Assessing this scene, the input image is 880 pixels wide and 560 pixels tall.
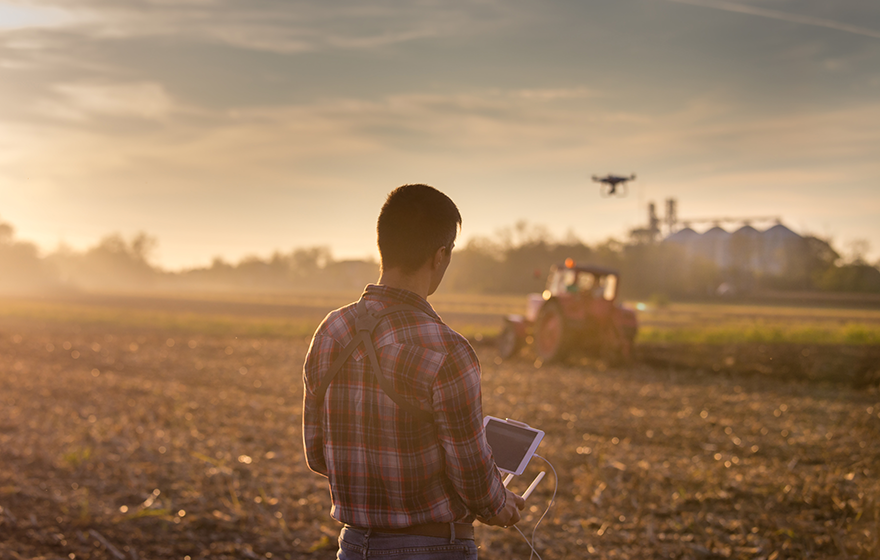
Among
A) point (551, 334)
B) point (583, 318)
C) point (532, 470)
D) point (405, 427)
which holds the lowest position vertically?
point (532, 470)

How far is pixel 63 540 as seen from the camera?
438cm

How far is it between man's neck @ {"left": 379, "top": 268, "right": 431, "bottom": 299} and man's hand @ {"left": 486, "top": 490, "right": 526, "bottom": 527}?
2.10ft

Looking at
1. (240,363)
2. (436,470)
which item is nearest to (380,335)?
(436,470)

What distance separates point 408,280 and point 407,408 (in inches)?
13.9

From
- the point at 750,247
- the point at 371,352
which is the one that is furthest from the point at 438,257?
the point at 750,247

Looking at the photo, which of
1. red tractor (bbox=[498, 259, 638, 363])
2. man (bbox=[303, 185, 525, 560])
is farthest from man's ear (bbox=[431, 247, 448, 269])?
red tractor (bbox=[498, 259, 638, 363])

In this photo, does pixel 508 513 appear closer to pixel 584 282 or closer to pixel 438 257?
pixel 438 257

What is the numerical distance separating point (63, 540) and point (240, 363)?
33.4 ft

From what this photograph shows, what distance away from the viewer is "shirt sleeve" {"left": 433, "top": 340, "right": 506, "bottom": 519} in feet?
5.24

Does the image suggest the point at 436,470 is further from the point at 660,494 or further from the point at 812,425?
the point at 812,425

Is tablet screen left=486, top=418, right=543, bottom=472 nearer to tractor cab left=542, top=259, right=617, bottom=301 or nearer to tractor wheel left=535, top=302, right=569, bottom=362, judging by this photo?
tractor wheel left=535, top=302, right=569, bottom=362

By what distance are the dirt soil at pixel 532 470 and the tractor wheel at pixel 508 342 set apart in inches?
111

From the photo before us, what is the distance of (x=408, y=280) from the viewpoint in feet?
5.69

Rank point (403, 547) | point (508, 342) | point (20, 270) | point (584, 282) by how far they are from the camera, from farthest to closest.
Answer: point (20, 270) → point (508, 342) → point (584, 282) → point (403, 547)
